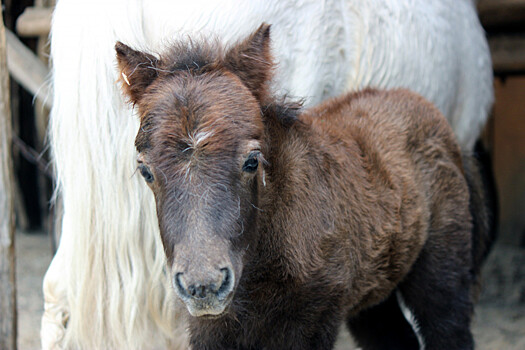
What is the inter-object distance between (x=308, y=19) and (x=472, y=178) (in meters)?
1.09

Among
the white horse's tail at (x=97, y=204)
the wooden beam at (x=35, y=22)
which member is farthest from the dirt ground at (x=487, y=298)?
the wooden beam at (x=35, y=22)

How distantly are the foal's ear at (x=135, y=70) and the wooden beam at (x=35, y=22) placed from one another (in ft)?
8.07

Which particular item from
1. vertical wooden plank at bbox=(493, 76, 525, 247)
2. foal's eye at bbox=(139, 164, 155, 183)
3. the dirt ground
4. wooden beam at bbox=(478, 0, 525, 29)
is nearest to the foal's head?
foal's eye at bbox=(139, 164, 155, 183)

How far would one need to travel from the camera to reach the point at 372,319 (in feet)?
10.8

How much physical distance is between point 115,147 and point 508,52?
3416 millimetres

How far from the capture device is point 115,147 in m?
2.80

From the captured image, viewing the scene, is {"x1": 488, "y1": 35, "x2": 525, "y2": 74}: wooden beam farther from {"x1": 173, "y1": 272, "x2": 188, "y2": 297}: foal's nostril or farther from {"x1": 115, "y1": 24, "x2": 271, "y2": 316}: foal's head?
{"x1": 173, "y1": 272, "x2": 188, "y2": 297}: foal's nostril

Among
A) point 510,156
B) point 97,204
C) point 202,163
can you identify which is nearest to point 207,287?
point 202,163

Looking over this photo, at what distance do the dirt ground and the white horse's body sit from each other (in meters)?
1.49

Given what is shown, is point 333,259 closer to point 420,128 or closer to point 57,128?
point 420,128

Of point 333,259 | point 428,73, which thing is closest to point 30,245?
point 428,73

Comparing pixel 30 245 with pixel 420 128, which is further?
pixel 30 245

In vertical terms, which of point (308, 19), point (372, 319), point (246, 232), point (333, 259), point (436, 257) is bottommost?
point (372, 319)

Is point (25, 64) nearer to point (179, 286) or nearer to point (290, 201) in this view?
point (290, 201)
